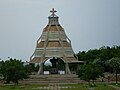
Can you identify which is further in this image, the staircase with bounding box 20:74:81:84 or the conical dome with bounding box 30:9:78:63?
the conical dome with bounding box 30:9:78:63

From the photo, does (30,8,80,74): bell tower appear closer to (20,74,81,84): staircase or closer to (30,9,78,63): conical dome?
(30,9,78,63): conical dome

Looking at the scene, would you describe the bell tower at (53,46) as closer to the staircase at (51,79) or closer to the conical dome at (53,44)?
the conical dome at (53,44)

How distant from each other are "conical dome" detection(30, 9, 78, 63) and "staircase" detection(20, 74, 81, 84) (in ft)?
27.3

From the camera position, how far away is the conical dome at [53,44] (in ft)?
349

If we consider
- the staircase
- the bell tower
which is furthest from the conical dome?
the staircase

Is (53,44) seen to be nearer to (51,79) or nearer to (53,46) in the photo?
(53,46)

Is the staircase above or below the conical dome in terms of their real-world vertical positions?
below

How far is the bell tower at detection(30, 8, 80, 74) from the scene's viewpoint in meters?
106

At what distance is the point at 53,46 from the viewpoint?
108 m

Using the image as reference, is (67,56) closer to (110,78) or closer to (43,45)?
(43,45)

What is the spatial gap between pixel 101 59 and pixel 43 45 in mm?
19194

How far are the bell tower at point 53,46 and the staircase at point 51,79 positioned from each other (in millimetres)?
7823

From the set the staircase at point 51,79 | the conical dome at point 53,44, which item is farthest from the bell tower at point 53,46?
the staircase at point 51,79

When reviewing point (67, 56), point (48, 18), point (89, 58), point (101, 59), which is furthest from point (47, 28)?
point (89, 58)
